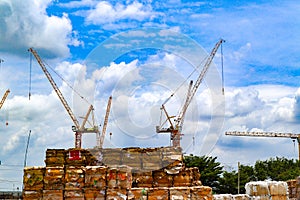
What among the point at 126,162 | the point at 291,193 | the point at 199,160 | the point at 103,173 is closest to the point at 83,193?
the point at 103,173

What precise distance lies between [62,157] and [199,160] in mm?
42693

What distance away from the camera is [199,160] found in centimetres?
5569

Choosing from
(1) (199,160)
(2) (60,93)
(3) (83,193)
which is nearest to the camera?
(3) (83,193)

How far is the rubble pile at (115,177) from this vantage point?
40.6 feet

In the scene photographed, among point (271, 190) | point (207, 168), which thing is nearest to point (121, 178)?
point (271, 190)

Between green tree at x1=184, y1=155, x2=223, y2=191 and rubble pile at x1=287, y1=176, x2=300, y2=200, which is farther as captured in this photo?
green tree at x1=184, y1=155, x2=223, y2=191

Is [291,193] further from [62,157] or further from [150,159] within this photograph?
[62,157]

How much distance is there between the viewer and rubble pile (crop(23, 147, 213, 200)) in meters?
12.4

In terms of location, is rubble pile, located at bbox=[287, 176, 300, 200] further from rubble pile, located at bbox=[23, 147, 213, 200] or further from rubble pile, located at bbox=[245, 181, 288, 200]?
rubble pile, located at bbox=[23, 147, 213, 200]

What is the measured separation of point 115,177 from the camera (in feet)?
40.9

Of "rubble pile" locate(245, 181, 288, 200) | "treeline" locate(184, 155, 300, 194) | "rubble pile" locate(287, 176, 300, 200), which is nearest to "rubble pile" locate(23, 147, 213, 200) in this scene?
"rubble pile" locate(245, 181, 288, 200)

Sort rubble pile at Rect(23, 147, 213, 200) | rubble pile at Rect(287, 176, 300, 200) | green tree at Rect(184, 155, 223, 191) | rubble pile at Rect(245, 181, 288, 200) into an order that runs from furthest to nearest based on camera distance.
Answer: green tree at Rect(184, 155, 223, 191), rubble pile at Rect(287, 176, 300, 200), rubble pile at Rect(245, 181, 288, 200), rubble pile at Rect(23, 147, 213, 200)

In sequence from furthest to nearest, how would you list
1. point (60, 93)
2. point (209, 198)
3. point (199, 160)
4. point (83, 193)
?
point (60, 93) < point (199, 160) < point (209, 198) < point (83, 193)

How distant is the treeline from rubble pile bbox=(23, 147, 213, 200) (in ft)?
129
